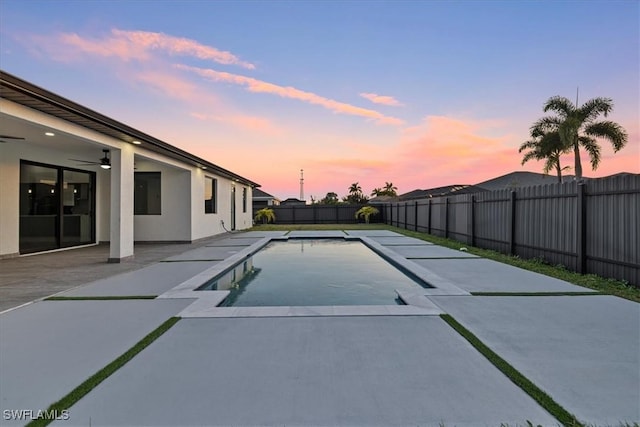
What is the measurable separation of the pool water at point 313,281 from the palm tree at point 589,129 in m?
14.2

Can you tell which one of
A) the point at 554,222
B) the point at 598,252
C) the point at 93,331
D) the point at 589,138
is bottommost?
the point at 93,331

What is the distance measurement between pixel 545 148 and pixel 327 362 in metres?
22.2

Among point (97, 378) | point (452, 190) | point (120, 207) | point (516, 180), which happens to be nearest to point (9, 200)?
point (120, 207)

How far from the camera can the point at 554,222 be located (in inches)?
274

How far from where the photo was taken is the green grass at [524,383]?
2.02 m

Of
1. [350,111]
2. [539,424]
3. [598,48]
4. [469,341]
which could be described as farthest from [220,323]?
[350,111]

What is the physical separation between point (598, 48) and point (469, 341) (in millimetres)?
12141

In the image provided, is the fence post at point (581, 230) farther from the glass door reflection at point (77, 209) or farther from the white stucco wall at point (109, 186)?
the glass door reflection at point (77, 209)

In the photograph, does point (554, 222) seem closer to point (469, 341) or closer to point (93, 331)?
point (469, 341)

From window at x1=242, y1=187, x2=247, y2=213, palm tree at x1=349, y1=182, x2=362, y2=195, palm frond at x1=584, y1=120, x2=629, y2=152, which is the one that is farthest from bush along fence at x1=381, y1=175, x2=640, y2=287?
palm tree at x1=349, y1=182, x2=362, y2=195

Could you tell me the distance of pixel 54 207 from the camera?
10297 mm

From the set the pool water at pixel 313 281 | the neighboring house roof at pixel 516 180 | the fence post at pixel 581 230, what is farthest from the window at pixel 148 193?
the neighboring house roof at pixel 516 180

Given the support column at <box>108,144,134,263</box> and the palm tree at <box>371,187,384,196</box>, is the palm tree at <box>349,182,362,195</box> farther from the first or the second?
the support column at <box>108,144,134,263</box>

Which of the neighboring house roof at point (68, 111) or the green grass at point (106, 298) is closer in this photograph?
the neighboring house roof at point (68, 111)
